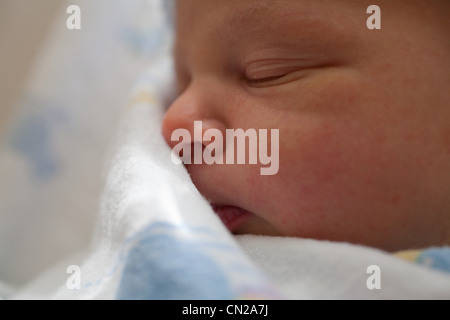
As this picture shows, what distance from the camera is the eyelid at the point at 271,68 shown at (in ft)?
2.05

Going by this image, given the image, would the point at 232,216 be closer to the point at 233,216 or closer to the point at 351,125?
the point at 233,216

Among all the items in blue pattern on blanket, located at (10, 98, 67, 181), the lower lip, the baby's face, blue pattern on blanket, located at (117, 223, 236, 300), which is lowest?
blue pattern on blanket, located at (117, 223, 236, 300)

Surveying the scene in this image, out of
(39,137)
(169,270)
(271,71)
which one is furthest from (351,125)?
(39,137)

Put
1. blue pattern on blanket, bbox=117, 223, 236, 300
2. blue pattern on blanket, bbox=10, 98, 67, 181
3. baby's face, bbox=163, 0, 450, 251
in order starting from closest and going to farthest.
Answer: blue pattern on blanket, bbox=117, 223, 236, 300, baby's face, bbox=163, 0, 450, 251, blue pattern on blanket, bbox=10, 98, 67, 181

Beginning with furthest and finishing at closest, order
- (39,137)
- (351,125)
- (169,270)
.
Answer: (39,137) → (351,125) → (169,270)

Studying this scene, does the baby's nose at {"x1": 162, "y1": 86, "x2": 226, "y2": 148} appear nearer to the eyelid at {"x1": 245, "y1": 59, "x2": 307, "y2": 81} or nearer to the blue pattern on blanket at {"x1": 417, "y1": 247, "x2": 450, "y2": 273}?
the eyelid at {"x1": 245, "y1": 59, "x2": 307, "y2": 81}

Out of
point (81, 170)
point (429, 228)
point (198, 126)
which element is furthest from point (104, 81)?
point (429, 228)

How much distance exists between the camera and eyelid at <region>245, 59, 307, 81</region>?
2.05ft

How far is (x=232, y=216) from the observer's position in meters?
0.64

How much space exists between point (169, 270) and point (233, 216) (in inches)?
7.5

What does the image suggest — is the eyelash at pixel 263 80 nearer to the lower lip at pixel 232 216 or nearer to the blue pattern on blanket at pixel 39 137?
the lower lip at pixel 232 216

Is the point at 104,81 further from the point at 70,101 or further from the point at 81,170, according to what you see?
the point at 81,170

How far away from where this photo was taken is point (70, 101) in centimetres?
108

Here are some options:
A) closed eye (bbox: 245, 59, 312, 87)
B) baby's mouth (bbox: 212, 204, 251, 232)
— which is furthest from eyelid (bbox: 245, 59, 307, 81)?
baby's mouth (bbox: 212, 204, 251, 232)
